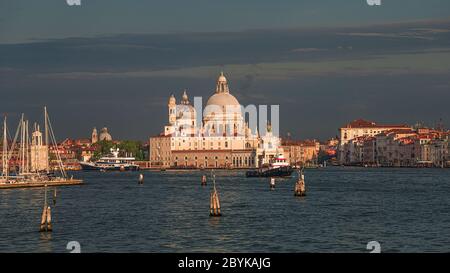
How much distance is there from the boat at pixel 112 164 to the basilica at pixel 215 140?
3783 millimetres

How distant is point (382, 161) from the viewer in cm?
11994

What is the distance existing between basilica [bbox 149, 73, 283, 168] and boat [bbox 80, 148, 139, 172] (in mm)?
3783

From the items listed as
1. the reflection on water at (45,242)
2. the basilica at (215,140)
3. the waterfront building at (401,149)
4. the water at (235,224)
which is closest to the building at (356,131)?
the waterfront building at (401,149)

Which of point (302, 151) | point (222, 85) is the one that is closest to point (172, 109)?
point (222, 85)

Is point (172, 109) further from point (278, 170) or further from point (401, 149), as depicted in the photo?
point (278, 170)

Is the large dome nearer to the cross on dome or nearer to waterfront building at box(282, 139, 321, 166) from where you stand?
the cross on dome

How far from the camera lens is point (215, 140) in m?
108

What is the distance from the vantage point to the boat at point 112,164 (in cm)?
10481

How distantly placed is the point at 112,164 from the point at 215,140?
11827 mm

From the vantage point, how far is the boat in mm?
104806

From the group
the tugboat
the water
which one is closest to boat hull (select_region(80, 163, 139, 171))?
the tugboat
